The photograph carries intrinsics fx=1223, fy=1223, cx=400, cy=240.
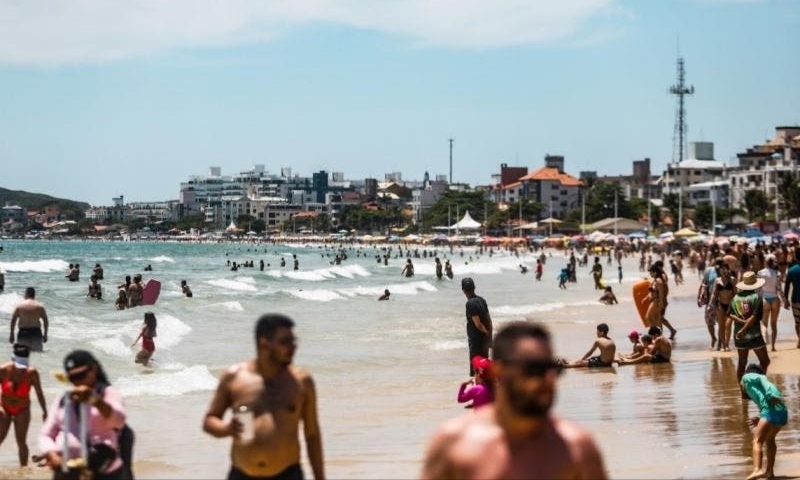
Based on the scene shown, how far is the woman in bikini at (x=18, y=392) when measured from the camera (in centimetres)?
878

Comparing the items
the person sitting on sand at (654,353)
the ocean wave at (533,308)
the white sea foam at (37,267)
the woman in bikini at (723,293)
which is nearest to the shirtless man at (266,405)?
the woman in bikini at (723,293)

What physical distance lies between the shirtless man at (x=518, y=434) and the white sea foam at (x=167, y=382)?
1147cm

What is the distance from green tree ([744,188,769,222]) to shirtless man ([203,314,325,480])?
101 metres

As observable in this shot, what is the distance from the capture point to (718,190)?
14062 centimetres

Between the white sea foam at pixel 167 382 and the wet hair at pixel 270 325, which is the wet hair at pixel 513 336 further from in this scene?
the white sea foam at pixel 167 382

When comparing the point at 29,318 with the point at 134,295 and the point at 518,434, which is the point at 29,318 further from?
the point at 134,295

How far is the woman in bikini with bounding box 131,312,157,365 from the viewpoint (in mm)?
17453

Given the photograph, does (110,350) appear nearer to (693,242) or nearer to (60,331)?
(60,331)

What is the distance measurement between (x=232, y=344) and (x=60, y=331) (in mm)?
4338

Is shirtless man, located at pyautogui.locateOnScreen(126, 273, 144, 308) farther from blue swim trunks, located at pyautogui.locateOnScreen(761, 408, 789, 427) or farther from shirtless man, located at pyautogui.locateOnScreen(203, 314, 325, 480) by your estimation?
shirtless man, located at pyautogui.locateOnScreen(203, 314, 325, 480)

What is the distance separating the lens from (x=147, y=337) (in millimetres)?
17562

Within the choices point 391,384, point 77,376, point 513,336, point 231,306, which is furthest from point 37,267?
point 513,336

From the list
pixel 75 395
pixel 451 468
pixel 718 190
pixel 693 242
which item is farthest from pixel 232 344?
pixel 718 190

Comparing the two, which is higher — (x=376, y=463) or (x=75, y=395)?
(x=75, y=395)
